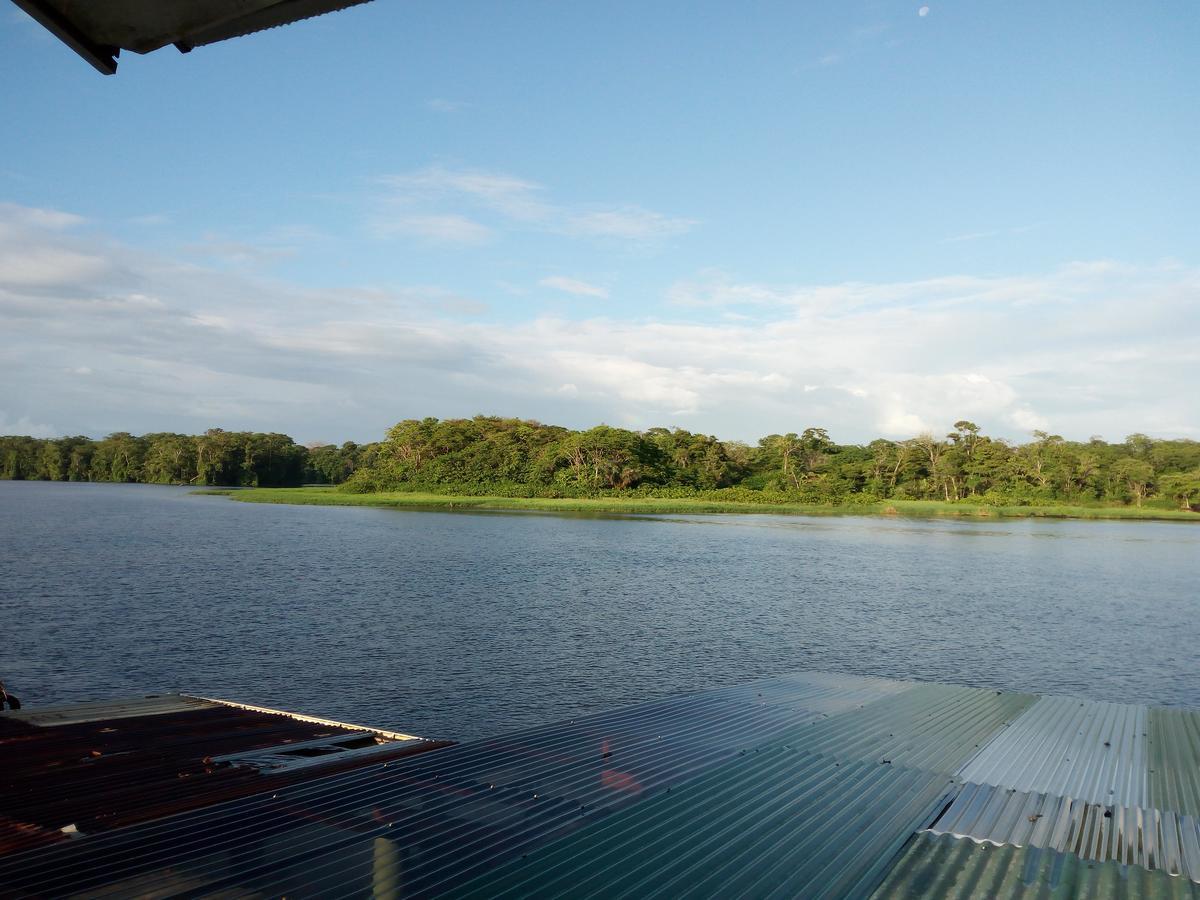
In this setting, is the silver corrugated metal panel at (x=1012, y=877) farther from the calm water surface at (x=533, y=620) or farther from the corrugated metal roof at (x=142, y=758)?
the calm water surface at (x=533, y=620)

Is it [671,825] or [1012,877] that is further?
[671,825]

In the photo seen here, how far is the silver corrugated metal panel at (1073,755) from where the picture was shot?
6547 millimetres

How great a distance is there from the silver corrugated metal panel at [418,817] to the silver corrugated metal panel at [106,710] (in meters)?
5.45

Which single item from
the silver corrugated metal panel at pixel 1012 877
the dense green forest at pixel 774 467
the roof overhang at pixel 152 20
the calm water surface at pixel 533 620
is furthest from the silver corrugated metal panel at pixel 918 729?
the dense green forest at pixel 774 467

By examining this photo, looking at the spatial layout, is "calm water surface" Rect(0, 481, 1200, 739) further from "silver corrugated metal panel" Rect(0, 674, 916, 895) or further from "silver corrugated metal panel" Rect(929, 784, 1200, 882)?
"silver corrugated metal panel" Rect(929, 784, 1200, 882)

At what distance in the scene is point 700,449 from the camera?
91.0 metres

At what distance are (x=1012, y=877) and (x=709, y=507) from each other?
7190 centimetres

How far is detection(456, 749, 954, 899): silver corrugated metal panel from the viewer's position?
13.8ft

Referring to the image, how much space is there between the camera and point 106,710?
1010 centimetres

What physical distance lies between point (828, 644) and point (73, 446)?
150581mm

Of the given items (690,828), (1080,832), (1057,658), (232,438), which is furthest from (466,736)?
(232,438)

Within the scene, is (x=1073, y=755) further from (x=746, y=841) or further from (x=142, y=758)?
(x=142, y=758)

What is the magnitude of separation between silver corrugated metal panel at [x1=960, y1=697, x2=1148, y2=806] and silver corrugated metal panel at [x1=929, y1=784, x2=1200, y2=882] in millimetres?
298

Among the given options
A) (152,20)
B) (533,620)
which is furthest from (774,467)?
(152,20)
